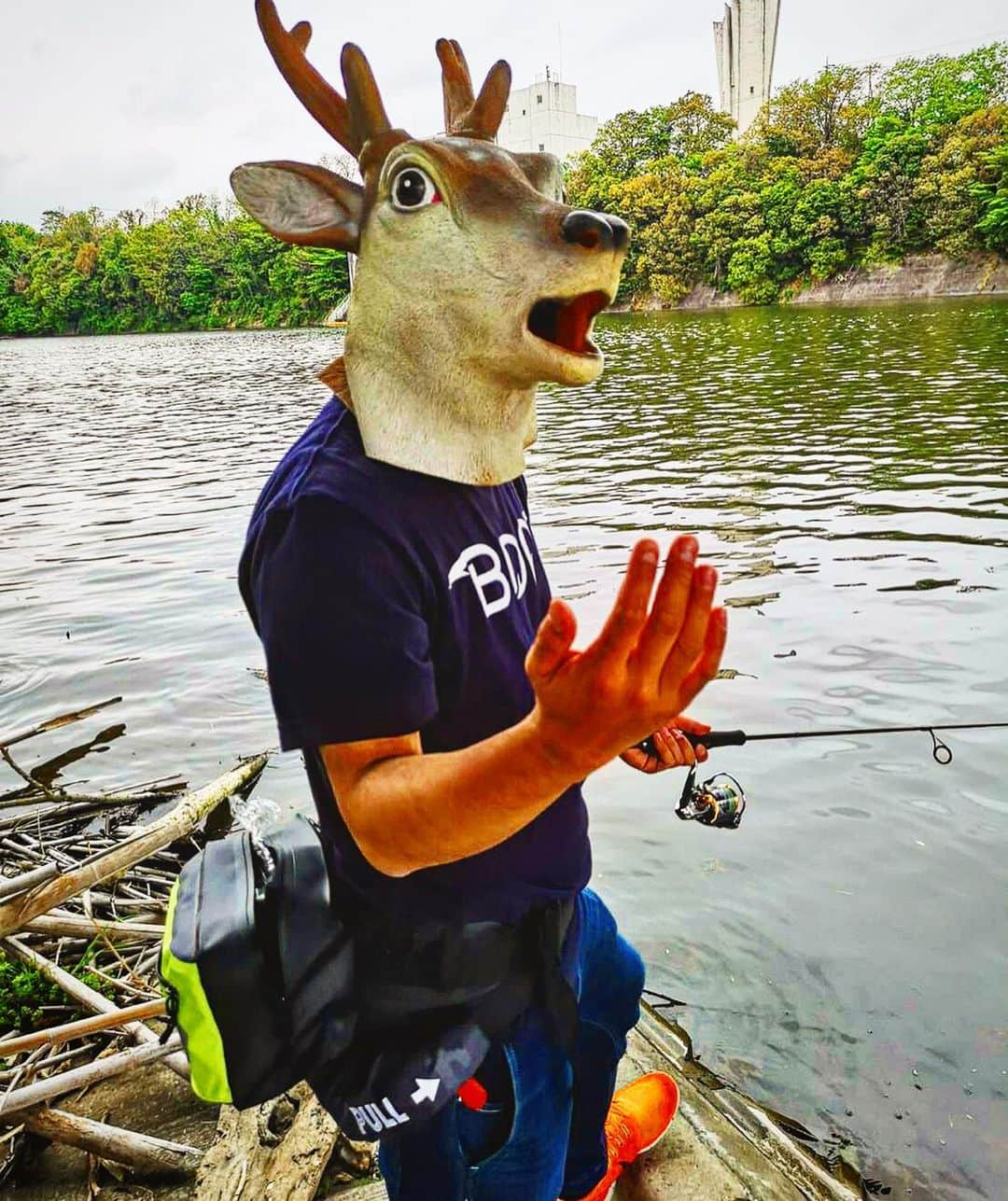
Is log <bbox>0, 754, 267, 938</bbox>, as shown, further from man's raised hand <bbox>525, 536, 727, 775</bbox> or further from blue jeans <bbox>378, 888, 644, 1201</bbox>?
man's raised hand <bbox>525, 536, 727, 775</bbox>

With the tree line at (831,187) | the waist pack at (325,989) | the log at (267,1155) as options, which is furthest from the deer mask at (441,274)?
the tree line at (831,187)

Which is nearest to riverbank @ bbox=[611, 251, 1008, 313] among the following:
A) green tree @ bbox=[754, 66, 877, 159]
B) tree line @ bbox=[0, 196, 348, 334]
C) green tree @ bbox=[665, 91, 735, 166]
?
green tree @ bbox=[754, 66, 877, 159]

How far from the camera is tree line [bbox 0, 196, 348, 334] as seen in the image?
295 feet

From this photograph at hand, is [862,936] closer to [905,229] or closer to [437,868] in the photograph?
[437,868]

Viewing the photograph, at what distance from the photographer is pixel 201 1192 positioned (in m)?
2.34

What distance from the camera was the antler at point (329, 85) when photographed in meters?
1.53

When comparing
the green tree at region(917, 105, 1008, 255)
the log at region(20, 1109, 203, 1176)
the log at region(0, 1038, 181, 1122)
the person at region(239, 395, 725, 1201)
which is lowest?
the log at region(20, 1109, 203, 1176)

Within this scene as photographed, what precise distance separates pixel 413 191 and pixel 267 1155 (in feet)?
7.87

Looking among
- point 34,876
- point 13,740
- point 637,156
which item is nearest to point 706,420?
point 13,740

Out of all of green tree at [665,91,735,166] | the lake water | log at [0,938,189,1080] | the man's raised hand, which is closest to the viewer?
the man's raised hand

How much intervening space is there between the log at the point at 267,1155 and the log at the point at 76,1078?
270 mm

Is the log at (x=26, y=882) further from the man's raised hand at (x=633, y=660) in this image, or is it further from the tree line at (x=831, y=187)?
the tree line at (x=831, y=187)

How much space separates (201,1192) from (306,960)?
1.25 metres

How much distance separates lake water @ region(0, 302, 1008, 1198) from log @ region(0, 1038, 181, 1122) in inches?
82.2
